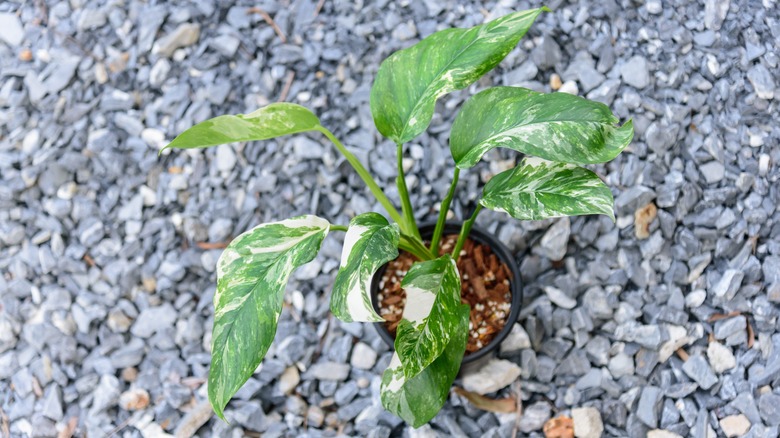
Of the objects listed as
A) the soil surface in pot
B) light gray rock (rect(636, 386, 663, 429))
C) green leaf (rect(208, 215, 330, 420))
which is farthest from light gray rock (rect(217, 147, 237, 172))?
light gray rock (rect(636, 386, 663, 429))

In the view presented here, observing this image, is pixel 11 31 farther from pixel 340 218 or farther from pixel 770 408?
pixel 770 408

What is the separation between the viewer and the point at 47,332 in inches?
58.1

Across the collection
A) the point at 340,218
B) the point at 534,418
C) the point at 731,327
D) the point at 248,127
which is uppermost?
the point at 248,127

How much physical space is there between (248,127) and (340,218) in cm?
47

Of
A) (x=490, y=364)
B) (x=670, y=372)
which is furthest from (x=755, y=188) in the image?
(x=490, y=364)

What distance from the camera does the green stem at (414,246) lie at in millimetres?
1171

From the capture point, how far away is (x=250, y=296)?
1001 mm

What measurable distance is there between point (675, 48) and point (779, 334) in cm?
61

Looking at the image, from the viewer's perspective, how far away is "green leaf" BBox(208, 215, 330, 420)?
97 cm

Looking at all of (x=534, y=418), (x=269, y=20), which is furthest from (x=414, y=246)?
(x=269, y=20)

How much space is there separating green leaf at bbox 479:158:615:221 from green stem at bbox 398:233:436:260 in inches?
6.6

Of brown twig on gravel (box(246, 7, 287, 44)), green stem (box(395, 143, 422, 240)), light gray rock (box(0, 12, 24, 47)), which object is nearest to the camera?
green stem (box(395, 143, 422, 240))

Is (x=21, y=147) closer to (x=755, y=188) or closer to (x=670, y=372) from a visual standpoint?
(x=670, y=372)

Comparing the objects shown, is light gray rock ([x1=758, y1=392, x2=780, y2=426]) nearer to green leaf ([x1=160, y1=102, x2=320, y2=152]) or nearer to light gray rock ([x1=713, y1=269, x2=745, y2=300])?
light gray rock ([x1=713, y1=269, x2=745, y2=300])
